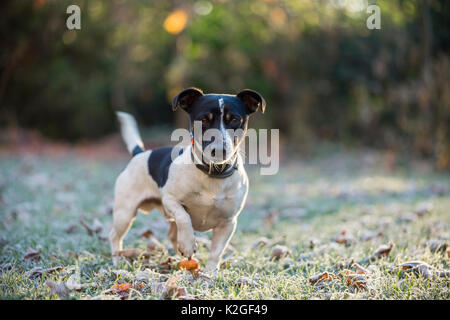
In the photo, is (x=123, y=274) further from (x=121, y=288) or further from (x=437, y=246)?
(x=437, y=246)

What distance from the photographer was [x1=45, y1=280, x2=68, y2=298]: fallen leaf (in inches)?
89.6

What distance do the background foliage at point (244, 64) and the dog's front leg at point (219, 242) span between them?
7.88 meters

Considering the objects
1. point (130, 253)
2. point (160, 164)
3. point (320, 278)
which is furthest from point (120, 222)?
point (320, 278)

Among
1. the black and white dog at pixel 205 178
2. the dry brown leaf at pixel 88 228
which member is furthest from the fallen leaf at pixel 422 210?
the dry brown leaf at pixel 88 228

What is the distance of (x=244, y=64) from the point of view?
13.6 meters

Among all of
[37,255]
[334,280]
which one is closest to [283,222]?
[334,280]

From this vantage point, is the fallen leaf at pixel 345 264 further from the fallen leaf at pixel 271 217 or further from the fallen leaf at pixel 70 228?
the fallen leaf at pixel 70 228

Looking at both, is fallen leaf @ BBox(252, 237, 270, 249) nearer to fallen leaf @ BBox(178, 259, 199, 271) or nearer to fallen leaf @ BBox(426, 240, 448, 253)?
fallen leaf @ BBox(178, 259, 199, 271)

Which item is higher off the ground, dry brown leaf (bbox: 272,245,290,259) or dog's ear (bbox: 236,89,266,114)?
dog's ear (bbox: 236,89,266,114)

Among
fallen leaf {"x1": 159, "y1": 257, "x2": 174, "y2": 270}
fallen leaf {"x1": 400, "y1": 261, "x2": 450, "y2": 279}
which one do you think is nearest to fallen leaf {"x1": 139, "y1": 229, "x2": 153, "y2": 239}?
fallen leaf {"x1": 159, "y1": 257, "x2": 174, "y2": 270}

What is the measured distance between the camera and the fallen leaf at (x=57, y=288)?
2.28 metres

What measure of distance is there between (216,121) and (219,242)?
0.89 m

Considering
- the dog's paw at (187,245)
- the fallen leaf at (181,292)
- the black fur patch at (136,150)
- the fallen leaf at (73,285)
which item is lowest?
the fallen leaf at (181,292)

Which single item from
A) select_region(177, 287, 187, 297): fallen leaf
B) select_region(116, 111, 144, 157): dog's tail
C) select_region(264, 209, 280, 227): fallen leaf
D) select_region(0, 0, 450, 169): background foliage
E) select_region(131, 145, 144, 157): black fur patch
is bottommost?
select_region(264, 209, 280, 227): fallen leaf
